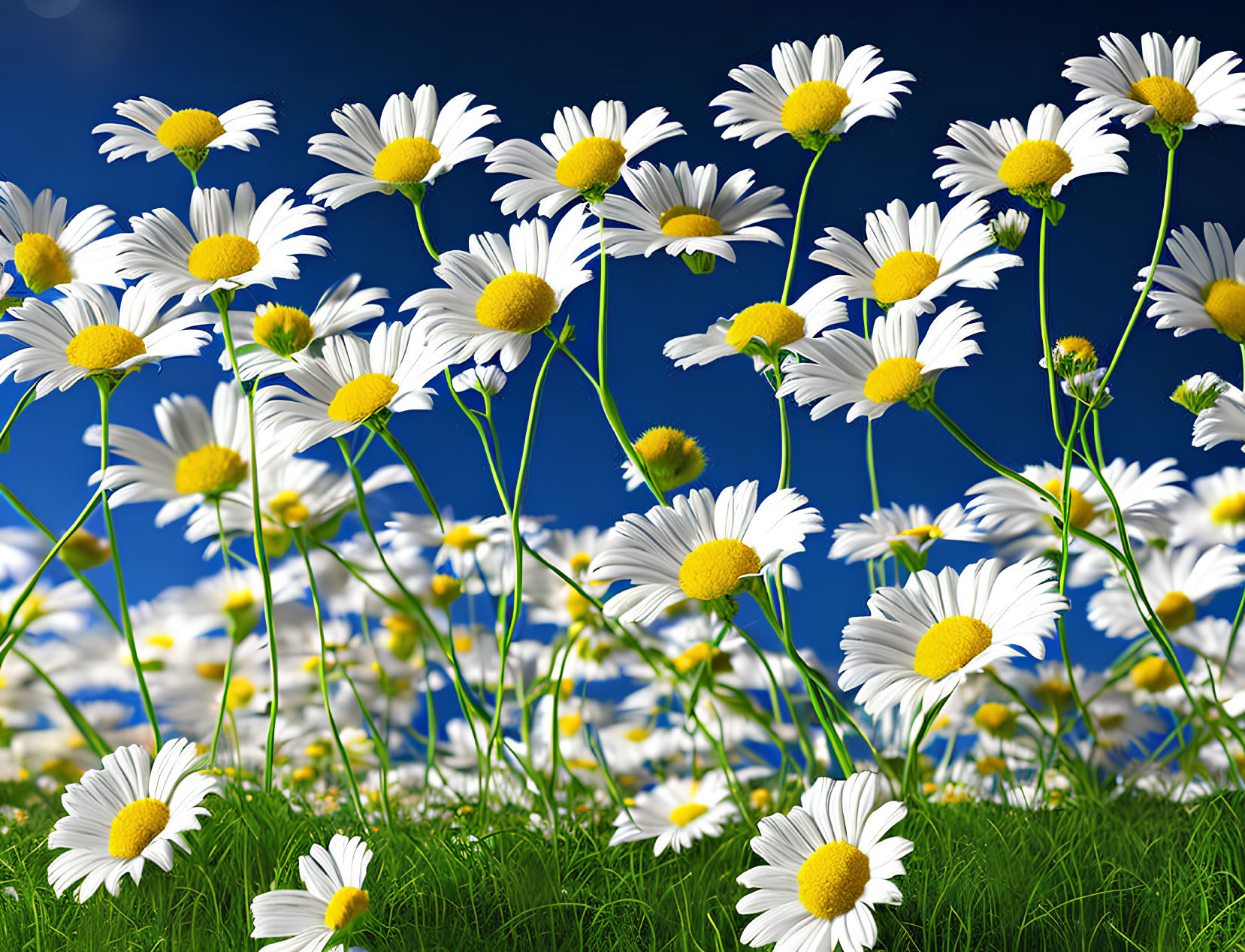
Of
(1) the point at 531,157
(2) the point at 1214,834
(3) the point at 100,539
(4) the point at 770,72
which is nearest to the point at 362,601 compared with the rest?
(3) the point at 100,539

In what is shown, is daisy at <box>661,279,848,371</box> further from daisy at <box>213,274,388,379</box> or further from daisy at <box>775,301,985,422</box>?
daisy at <box>213,274,388,379</box>

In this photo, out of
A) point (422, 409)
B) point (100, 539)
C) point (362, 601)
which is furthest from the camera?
point (362, 601)

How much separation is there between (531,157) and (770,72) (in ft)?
0.82

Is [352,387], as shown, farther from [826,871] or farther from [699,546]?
[826,871]

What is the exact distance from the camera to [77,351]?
75 centimetres

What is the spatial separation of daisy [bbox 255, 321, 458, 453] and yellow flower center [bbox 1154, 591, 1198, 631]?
754mm

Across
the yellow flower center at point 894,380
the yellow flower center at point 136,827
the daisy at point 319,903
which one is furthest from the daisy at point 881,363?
the yellow flower center at point 136,827

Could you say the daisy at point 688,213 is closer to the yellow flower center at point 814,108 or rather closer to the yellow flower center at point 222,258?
the yellow flower center at point 814,108

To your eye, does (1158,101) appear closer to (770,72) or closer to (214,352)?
(770,72)

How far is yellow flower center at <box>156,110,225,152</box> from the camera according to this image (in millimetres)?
796

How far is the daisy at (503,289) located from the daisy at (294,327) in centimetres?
6

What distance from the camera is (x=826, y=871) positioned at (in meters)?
0.58

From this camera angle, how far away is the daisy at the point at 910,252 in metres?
0.73

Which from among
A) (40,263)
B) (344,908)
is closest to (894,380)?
(344,908)
